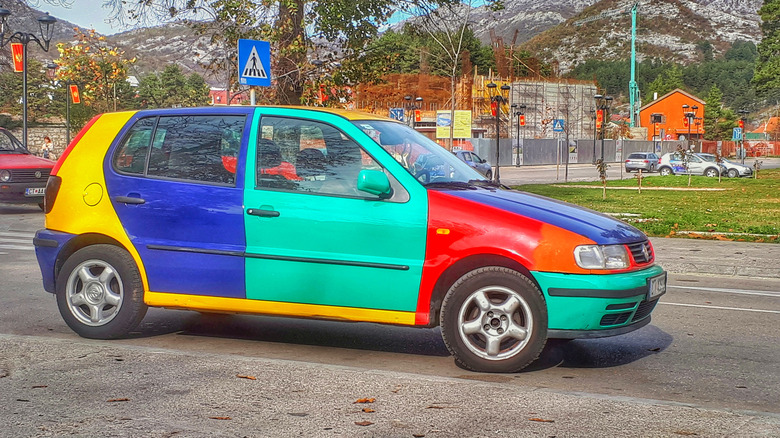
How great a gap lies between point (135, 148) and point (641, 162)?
2235 inches

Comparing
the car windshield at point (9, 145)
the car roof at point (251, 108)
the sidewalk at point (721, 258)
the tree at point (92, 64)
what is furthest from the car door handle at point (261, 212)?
the tree at point (92, 64)

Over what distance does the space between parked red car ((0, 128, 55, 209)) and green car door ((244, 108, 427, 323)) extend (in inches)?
571

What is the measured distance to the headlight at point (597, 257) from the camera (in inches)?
225

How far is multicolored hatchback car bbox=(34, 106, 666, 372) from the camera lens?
228 inches

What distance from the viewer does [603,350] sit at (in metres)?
6.78

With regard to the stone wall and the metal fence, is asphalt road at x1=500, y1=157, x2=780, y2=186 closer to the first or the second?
the metal fence

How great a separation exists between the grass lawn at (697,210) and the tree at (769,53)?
1089 inches

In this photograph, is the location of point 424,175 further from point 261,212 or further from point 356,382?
point 356,382

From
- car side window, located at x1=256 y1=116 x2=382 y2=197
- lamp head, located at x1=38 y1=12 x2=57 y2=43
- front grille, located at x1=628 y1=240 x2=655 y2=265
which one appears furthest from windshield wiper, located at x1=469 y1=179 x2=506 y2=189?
lamp head, located at x1=38 y1=12 x2=57 y2=43

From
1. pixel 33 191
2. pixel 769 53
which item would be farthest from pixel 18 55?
pixel 769 53

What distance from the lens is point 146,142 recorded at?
6906 mm

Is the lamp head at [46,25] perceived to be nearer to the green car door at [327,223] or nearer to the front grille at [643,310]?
the green car door at [327,223]

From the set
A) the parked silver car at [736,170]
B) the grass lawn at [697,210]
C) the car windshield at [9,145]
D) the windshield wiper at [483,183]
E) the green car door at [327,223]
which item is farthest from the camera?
the parked silver car at [736,170]

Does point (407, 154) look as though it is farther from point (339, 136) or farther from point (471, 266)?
point (471, 266)
